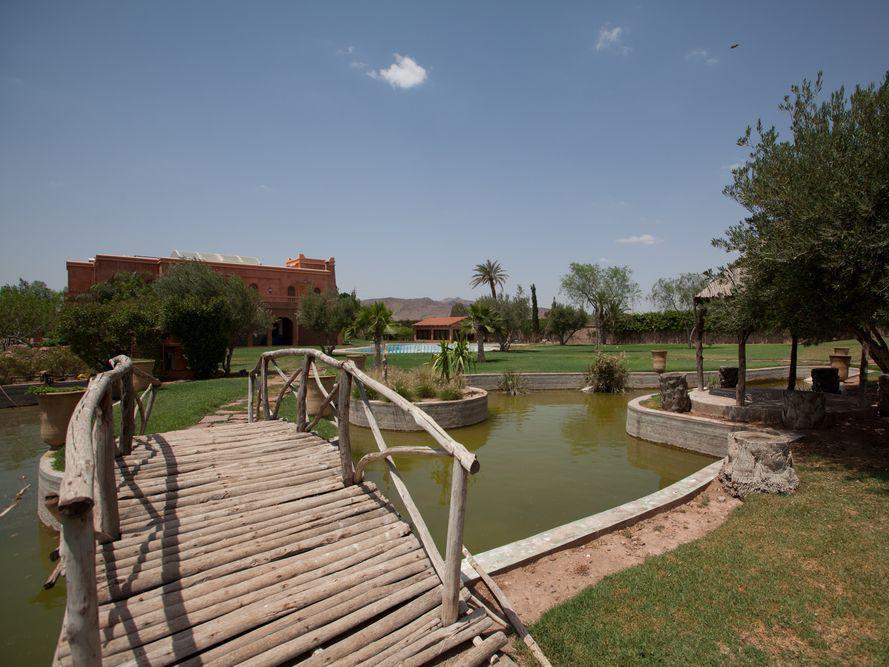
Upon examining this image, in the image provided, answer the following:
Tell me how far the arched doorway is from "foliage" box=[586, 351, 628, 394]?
3104 centimetres

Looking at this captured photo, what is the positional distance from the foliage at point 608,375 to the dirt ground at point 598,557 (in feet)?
37.3

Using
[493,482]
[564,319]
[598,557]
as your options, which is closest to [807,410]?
[493,482]

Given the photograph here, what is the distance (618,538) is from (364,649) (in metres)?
3.21

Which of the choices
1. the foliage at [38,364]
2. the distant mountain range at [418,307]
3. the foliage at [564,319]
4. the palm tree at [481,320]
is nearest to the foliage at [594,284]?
the foliage at [564,319]

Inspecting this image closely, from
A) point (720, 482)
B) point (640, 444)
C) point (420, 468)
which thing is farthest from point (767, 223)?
point (420, 468)

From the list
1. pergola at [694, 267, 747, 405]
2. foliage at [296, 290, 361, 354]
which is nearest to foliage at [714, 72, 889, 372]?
pergola at [694, 267, 747, 405]

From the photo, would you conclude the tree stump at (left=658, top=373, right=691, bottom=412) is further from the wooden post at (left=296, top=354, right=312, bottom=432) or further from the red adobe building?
the red adobe building

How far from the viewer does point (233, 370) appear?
2162 cm

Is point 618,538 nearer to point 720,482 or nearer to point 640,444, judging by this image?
point 720,482

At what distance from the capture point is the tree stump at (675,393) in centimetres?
1048

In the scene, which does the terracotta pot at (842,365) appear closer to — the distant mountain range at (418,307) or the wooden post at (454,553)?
the wooden post at (454,553)

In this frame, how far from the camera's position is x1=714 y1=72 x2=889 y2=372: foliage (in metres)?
6.00

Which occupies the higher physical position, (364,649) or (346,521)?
(346,521)

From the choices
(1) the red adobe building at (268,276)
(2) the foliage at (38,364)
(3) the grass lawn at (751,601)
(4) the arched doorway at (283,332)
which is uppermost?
(1) the red adobe building at (268,276)
